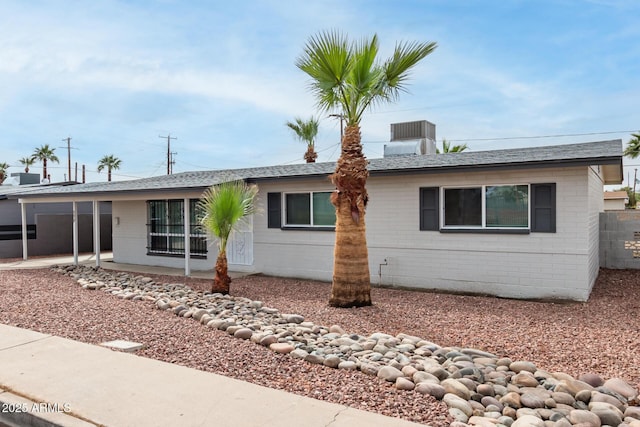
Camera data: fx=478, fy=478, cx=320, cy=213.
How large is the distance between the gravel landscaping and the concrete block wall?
1338 mm

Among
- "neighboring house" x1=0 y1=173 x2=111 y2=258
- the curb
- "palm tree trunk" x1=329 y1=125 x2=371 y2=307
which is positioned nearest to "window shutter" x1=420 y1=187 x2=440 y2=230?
"palm tree trunk" x1=329 y1=125 x2=371 y2=307

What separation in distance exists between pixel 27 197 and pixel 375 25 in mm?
14466

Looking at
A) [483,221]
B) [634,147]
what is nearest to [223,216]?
[483,221]

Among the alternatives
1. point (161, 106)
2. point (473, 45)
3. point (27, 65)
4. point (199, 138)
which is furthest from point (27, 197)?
point (473, 45)

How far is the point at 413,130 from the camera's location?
15.3 m

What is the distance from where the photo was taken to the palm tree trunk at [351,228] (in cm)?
867

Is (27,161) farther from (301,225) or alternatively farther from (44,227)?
(301,225)

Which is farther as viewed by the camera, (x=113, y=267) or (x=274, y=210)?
(x=113, y=267)

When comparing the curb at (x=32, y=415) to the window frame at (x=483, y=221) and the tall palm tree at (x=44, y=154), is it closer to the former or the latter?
the window frame at (x=483, y=221)

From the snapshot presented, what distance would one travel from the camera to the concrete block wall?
480 inches

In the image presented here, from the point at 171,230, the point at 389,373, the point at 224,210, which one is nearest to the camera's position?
the point at 389,373

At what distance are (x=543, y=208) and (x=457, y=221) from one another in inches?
71.6

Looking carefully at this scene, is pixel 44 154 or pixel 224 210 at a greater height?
pixel 44 154

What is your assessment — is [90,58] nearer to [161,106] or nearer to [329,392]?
[161,106]
